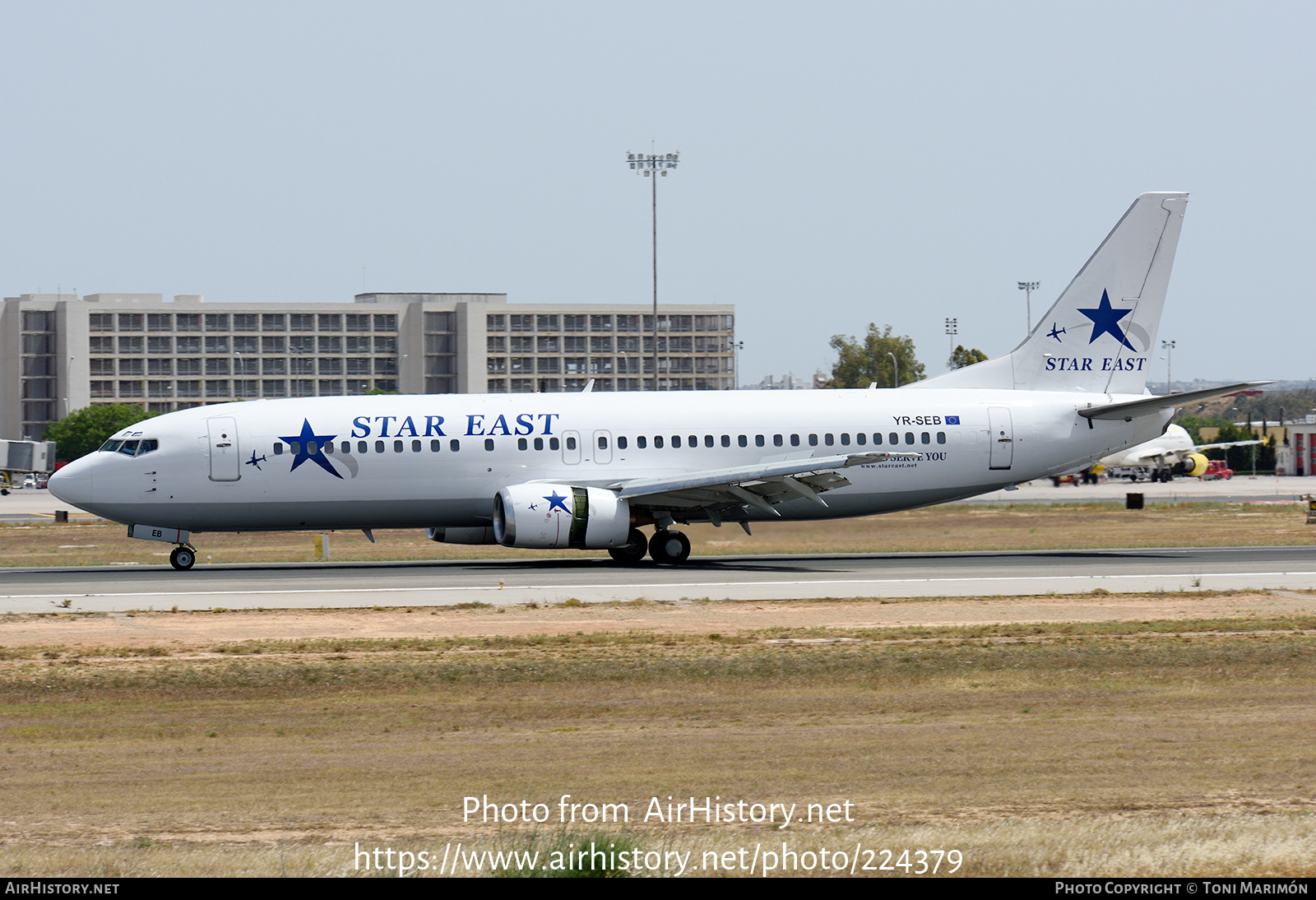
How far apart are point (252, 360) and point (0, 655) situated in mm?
168739

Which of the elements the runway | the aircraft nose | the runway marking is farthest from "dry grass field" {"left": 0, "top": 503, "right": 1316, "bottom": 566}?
the runway marking

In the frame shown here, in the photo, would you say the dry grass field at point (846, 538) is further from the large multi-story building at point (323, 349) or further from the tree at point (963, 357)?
the large multi-story building at point (323, 349)

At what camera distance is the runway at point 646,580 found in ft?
86.4

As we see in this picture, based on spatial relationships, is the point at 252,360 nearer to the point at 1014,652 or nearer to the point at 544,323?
the point at 544,323

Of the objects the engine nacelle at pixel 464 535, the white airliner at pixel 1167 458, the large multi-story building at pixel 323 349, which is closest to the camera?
the engine nacelle at pixel 464 535

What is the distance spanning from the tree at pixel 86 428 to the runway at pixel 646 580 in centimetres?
12487

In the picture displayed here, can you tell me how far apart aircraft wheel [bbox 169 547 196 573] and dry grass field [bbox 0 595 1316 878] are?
9987mm

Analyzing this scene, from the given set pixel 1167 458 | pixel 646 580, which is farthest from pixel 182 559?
pixel 1167 458

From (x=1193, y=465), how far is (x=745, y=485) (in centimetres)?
8925

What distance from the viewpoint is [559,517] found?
31812 millimetres

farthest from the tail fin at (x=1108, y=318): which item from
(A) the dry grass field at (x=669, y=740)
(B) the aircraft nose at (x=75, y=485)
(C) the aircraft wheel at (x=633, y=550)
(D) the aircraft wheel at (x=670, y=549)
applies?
(B) the aircraft nose at (x=75, y=485)

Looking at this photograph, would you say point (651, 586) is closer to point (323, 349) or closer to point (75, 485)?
point (75, 485)

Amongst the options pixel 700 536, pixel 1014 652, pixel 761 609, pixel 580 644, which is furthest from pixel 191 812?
pixel 700 536
